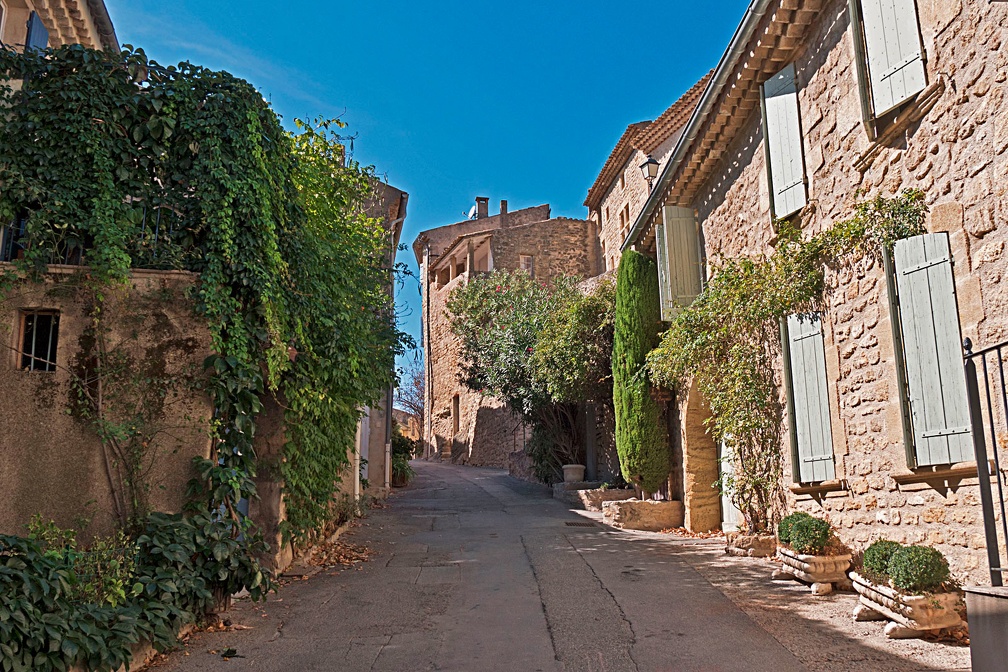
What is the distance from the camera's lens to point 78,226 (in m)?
6.12

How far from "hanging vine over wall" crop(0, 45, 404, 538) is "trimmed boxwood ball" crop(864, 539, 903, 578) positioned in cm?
475

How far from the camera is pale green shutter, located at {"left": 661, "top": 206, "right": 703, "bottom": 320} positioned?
1062cm

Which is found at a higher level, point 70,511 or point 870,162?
point 870,162

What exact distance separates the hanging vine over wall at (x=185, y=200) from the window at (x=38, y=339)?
358 millimetres

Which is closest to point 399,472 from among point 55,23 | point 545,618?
point 55,23

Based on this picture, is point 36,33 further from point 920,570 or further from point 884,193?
point 920,570

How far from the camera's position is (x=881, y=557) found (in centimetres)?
545

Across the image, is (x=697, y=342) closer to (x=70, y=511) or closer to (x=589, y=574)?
(x=589, y=574)

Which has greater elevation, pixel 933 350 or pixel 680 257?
pixel 680 257

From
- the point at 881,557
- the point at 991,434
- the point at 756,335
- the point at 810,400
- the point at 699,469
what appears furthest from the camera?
the point at 699,469

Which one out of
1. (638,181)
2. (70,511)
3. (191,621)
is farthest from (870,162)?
(638,181)

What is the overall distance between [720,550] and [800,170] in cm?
445

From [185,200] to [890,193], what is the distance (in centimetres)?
582

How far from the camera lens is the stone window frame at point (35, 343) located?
5.89 meters
